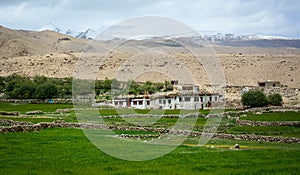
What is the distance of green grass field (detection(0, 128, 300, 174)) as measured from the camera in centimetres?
1854

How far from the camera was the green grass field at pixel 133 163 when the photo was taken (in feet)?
60.8

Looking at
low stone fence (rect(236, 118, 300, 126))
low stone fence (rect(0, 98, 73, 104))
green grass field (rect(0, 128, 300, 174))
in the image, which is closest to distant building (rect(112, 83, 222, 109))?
low stone fence (rect(0, 98, 73, 104))

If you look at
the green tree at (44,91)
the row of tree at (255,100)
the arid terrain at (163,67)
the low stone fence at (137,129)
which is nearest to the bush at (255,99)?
the row of tree at (255,100)

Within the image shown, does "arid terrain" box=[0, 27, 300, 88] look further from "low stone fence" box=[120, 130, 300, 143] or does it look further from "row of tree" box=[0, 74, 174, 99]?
"low stone fence" box=[120, 130, 300, 143]

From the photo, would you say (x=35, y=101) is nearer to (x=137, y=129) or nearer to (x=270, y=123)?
(x=137, y=129)

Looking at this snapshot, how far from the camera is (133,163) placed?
20641 mm

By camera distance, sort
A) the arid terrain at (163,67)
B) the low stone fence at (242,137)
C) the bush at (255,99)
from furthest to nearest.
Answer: the arid terrain at (163,67) → the bush at (255,99) → the low stone fence at (242,137)

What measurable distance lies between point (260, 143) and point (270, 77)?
99126 mm

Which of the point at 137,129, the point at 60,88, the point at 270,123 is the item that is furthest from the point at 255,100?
the point at 60,88

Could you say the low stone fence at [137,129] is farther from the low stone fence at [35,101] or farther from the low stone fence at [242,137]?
the low stone fence at [35,101]

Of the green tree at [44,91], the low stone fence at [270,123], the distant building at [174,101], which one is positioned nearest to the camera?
the low stone fence at [270,123]

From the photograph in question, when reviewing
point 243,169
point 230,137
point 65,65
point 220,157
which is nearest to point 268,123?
point 230,137

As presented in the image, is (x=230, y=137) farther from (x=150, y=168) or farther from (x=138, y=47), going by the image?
(x=138, y=47)

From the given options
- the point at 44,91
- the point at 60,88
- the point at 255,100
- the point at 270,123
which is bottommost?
the point at 270,123
